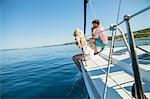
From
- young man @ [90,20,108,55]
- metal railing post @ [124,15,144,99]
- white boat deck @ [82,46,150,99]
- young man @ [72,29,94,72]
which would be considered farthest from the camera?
young man @ [72,29,94,72]

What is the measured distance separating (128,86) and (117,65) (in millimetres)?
1602

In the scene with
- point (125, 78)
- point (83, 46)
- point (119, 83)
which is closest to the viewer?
point (119, 83)

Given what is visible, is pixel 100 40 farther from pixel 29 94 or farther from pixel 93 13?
pixel 29 94

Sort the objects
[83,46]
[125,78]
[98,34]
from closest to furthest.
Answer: [125,78] < [98,34] < [83,46]

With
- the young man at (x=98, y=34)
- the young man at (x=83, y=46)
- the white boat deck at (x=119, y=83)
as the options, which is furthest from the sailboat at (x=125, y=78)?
the young man at (x=83, y=46)

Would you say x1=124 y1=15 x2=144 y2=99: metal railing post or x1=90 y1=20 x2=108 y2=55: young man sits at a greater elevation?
x1=90 y1=20 x2=108 y2=55: young man

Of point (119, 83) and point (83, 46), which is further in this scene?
point (83, 46)

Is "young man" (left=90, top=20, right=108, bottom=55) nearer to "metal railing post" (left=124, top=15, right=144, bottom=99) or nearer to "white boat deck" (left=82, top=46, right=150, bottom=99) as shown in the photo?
"white boat deck" (left=82, top=46, right=150, bottom=99)

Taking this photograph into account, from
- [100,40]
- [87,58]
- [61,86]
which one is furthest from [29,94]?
[100,40]

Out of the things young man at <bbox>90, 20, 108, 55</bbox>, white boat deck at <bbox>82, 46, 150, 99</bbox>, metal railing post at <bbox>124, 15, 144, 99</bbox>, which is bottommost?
white boat deck at <bbox>82, 46, 150, 99</bbox>

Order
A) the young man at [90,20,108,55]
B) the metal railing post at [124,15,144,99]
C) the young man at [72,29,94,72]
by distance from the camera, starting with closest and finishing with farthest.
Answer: the metal railing post at [124,15,144,99] < the young man at [90,20,108,55] < the young man at [72,29,94,72]

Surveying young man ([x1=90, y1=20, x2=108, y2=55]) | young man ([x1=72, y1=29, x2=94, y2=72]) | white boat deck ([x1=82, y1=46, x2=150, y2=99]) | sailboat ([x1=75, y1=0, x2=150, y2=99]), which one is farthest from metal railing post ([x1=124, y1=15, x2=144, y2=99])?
young man ([x1=72, y1=29, x2=94, y2=72])

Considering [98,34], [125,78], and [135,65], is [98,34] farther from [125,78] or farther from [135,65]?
[135,65]

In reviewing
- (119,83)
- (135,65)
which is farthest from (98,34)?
(135,65)
